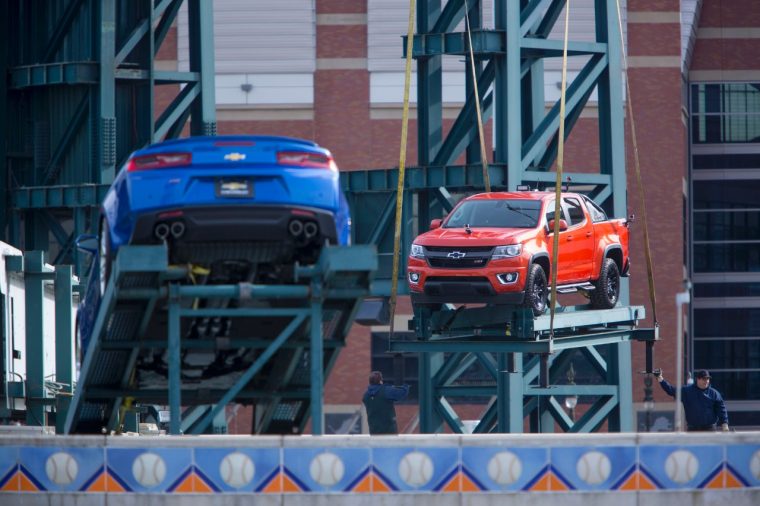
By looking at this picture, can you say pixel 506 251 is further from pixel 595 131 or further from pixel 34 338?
pixel 595 131

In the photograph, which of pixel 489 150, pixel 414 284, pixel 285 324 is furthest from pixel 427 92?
pixel 489 150

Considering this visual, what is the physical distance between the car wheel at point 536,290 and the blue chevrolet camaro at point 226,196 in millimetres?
6359

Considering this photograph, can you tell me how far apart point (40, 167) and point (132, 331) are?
1444cm

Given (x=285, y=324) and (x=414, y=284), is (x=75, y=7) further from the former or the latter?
(x=285, y=324)

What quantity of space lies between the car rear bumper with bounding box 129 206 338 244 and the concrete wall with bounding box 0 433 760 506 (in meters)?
1.71

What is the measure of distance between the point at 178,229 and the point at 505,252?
6.88 meters

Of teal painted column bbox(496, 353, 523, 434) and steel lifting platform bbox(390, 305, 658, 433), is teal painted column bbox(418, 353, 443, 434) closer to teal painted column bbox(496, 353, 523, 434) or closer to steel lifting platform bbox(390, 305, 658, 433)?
steel lifting platform bbox(390, 305, 658, 433)

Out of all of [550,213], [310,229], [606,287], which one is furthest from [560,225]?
[310,229]

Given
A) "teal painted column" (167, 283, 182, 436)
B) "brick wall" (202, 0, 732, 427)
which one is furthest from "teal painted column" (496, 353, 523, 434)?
"brick wall" (202, 0, 732, 427)

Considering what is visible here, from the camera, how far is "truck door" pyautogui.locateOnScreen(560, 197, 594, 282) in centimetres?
2097

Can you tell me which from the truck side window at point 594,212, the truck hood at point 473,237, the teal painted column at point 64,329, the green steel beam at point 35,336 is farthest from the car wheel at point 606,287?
the green steel beam at point 35,336

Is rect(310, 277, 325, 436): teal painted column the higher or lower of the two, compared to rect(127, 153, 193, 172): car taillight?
lower

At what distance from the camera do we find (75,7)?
94.5 ft

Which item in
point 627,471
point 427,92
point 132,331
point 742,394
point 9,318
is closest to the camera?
point 627,471
